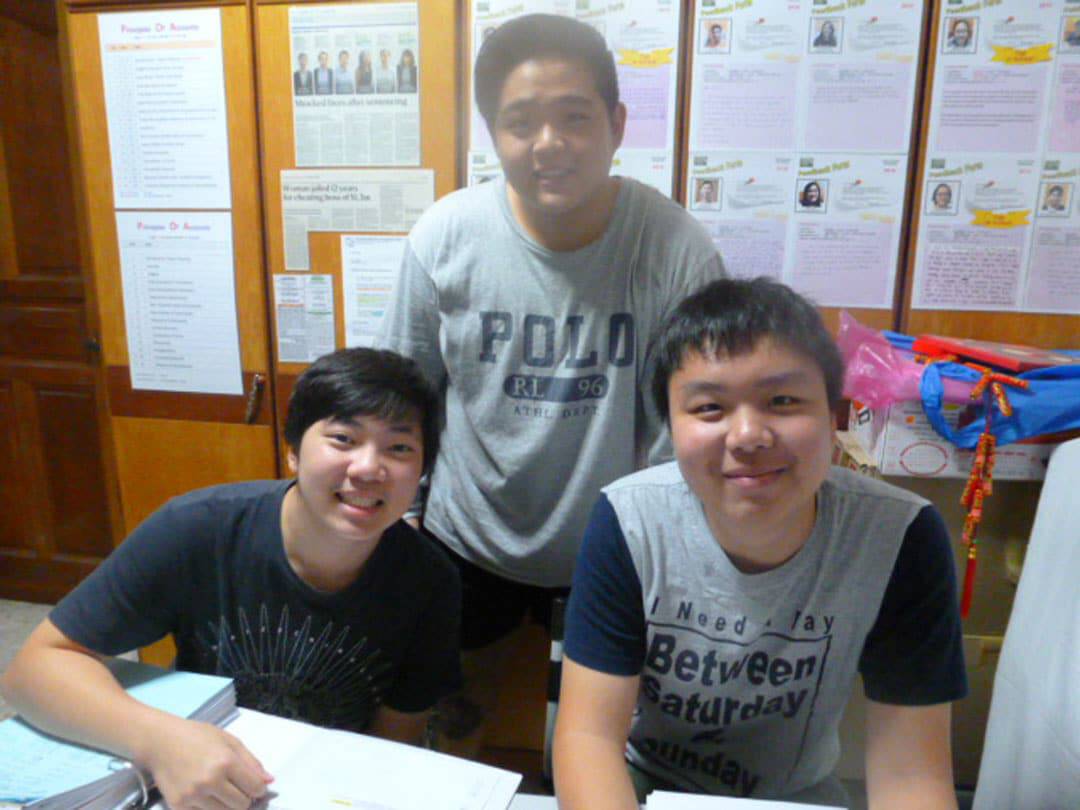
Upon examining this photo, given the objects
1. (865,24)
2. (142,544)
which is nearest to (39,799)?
(142,544)

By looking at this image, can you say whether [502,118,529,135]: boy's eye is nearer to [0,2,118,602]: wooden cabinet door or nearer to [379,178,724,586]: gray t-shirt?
[379,178,724,586]: gray t-shirt

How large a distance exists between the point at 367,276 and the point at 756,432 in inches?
57.6

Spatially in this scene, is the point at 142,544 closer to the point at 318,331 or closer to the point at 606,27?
the point at 318,331

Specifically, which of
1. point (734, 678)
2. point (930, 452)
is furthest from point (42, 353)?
point (930, 452)

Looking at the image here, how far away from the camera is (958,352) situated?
162 centimetres

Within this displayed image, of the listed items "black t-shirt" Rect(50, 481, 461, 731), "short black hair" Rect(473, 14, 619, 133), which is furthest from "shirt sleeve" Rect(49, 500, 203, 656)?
"short black hair" Rect(473, 14, 619, 133)

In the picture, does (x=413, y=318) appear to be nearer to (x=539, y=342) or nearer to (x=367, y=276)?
(x=539, y=342)

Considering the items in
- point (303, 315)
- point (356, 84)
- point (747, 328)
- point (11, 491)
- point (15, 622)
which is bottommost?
point (15, 622)

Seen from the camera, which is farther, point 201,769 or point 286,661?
point 286,661

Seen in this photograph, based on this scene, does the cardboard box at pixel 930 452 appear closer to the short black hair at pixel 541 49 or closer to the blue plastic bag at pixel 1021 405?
the blue plastic bag at pixel 1021 405

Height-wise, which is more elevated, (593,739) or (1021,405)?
(1021,405)

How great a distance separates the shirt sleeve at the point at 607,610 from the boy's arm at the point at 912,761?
0.29m

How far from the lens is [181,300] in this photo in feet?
6.77

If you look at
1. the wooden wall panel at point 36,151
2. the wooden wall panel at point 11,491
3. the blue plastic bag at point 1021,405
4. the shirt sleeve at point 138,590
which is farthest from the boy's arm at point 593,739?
the wooden wall panel at point 11,491
